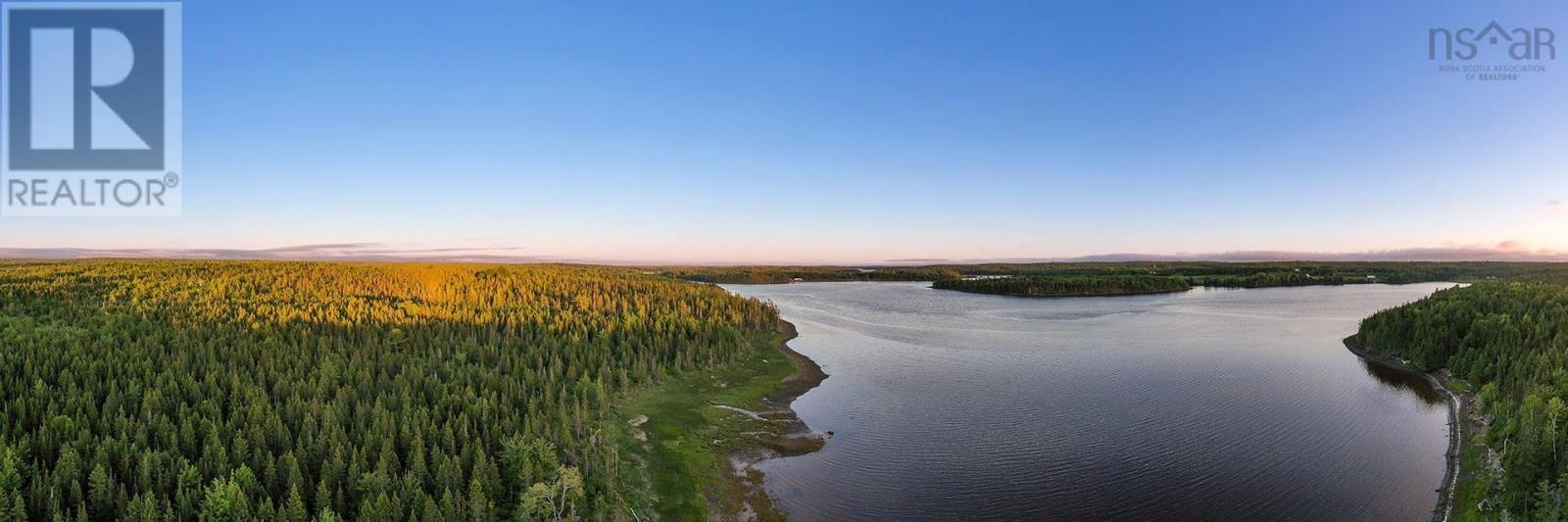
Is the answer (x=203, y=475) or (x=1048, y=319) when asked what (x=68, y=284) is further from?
(x=1048, y=319)

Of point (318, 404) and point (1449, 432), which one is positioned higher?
point (318, 404)

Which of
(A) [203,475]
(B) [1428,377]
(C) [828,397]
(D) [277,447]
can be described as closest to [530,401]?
(D) [277,447]

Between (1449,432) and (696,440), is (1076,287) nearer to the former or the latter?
(1449,432)

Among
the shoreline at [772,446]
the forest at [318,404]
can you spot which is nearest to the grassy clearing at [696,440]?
the shoreline at [772,446]

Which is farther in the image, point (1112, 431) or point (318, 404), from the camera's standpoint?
point (1112, 431)

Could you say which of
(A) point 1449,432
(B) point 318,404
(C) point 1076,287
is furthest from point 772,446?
(C) point 1076,287

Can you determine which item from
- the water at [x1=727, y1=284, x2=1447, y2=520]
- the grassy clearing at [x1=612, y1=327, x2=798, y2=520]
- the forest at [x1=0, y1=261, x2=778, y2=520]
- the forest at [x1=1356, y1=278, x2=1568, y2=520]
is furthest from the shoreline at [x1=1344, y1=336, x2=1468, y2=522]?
the forest at [x1=0, y1=261, x2=778, y2=520]
